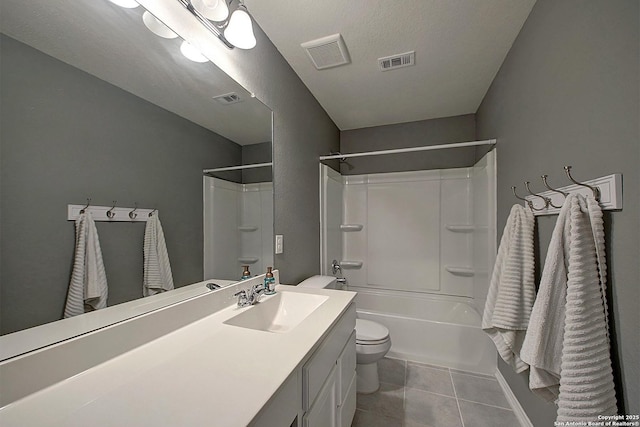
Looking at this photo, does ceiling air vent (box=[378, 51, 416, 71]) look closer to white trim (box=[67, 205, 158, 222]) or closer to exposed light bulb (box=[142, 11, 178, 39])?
exposed light bulb (box=[142, 11, 178, 39])

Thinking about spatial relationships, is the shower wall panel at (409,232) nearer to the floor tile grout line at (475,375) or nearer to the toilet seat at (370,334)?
the floor tile grout line at (475,375)

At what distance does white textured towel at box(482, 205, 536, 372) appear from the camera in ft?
3.84

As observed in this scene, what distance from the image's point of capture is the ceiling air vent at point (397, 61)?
68.0 inches

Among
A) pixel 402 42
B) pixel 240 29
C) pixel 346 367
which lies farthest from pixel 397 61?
pixel 346 367

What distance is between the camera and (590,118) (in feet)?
2.98

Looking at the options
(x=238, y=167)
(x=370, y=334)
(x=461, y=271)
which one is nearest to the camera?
(x=238, y=167)

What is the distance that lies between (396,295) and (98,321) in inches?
106

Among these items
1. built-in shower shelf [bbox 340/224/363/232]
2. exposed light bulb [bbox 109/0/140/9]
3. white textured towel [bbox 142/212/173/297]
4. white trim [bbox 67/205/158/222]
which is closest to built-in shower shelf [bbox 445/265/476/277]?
built-in shower shelf [bbox 340/224/363/232]

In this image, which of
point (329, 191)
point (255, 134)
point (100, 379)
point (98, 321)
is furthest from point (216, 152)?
point (329, 191)

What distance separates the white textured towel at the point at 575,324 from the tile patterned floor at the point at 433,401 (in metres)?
0.84

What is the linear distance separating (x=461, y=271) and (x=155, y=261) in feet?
8.93

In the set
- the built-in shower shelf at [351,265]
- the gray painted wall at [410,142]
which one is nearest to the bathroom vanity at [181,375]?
the built-in shower shelf at [351,265]

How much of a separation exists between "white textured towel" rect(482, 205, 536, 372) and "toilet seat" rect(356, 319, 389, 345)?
708mm

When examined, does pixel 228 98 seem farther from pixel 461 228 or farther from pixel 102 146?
pixel 461 228
